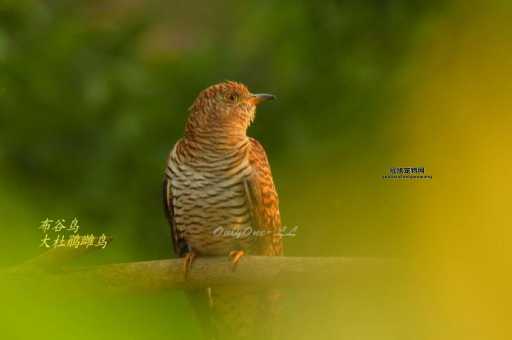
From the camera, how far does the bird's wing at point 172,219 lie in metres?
2.38

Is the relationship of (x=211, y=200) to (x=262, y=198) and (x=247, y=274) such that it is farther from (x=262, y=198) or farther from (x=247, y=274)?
(x=247, y=274)

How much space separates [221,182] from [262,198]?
14 centimetres

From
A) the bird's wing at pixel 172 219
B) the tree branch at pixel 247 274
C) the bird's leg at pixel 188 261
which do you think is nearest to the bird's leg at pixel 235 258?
the tree branch at pixel 247 274

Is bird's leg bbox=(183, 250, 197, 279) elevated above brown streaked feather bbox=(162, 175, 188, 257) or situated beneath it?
situated beneath

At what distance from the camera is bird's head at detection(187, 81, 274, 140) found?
7.41 ft

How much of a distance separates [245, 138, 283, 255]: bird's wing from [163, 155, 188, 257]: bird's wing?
0.27 metres

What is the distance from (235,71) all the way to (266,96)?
5.63 feet

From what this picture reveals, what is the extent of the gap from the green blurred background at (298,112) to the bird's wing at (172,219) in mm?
160

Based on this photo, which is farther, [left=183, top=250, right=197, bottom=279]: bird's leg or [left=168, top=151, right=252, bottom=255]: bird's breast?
[left=168, top=151, right=252, bottom=255]: bird's breast

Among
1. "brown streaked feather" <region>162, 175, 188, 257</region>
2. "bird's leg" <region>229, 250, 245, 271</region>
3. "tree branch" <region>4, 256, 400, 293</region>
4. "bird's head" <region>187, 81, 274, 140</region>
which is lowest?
"tree branch" <region>4, 256, 400, 293</region>

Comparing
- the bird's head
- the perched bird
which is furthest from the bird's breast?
the bird's head

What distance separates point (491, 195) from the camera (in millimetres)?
1676

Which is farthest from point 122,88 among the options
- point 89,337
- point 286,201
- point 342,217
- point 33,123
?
point 89,337

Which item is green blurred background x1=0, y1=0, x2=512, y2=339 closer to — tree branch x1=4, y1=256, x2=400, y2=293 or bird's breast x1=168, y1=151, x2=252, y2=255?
bird's breast x1=168, y1=151, x2=252, y2=255
